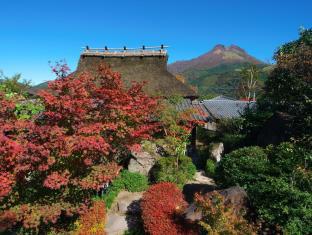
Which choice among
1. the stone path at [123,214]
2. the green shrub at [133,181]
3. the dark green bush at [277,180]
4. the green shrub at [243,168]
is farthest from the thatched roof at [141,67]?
the dark green bush at [277,180]

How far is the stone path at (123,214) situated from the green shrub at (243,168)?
13.8 feet

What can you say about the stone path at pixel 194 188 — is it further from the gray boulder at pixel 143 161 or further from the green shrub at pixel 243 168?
the gray boulder at pixel 143 161

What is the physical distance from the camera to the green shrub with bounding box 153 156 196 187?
16.8 meters

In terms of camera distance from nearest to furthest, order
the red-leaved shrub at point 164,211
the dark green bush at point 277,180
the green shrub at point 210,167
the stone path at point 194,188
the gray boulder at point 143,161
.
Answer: the dark green bush at point 277,180, the red-leaved shrub at point 164,211, the stone path at point 194,188, the gray boulder at point 143,161, the green shrub at point 210,167

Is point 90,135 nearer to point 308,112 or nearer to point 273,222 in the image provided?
point 273,222

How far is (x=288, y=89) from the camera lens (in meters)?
17.9

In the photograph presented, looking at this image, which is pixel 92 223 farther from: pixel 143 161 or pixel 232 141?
pixel 232 141

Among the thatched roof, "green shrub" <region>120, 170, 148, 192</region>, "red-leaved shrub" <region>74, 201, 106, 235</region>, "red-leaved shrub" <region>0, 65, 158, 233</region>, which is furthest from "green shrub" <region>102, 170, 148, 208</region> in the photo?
the thatched roof

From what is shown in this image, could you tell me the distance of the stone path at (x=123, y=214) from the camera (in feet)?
46.4

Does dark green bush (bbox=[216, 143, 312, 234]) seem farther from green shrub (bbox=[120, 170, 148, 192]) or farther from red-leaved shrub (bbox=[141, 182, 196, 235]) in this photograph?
green shrub (bbox=[120, 170, 148, 192])

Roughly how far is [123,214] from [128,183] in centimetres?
212

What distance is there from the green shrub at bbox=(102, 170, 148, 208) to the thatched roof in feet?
34.4

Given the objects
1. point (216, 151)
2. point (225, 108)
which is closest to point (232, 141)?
point (216, 151)

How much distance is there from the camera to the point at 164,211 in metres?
12.4
